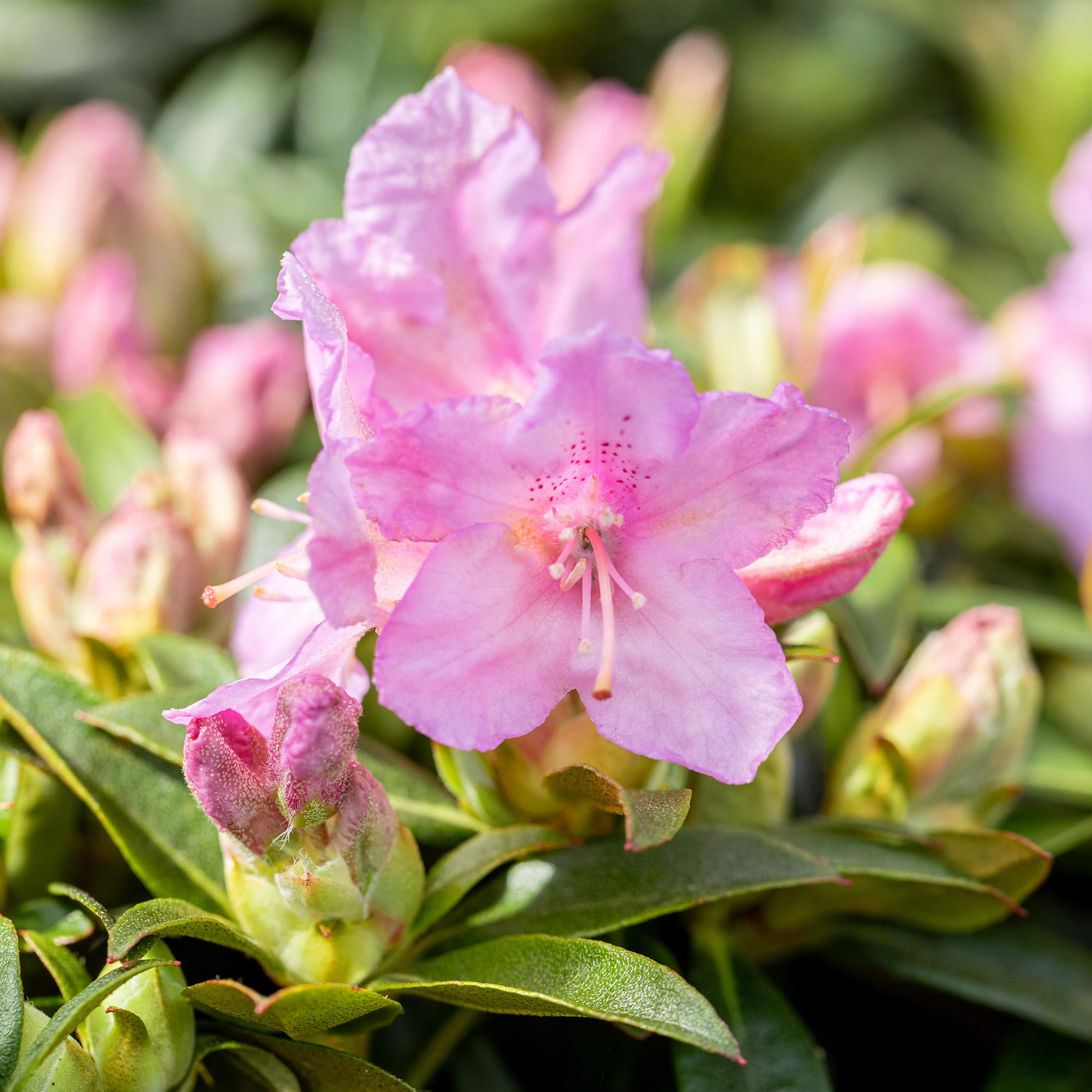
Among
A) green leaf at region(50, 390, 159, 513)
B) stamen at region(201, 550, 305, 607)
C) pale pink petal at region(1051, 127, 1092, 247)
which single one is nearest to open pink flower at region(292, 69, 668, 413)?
stamen at region(201, 550, 305, 607)

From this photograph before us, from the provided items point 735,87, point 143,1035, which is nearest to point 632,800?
point 143,1035

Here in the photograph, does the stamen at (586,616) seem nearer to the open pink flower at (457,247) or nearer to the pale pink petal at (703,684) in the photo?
the pale pink petal at (703,684)

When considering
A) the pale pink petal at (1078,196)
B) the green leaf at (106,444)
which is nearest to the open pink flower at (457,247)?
the green leaf at (106,444)

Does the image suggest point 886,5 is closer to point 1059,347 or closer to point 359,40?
point 359,40

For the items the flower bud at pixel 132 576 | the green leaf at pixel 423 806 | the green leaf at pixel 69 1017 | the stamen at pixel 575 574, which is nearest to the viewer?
the green leaf at pixel 69 1017

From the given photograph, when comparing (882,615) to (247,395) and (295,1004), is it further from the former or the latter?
(247,395)

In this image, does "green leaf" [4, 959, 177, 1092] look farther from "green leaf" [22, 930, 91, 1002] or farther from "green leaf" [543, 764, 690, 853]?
"green leaf" [543, 764, 690, 853]

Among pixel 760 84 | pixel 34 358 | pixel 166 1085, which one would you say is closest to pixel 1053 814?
pixel 166 1085
